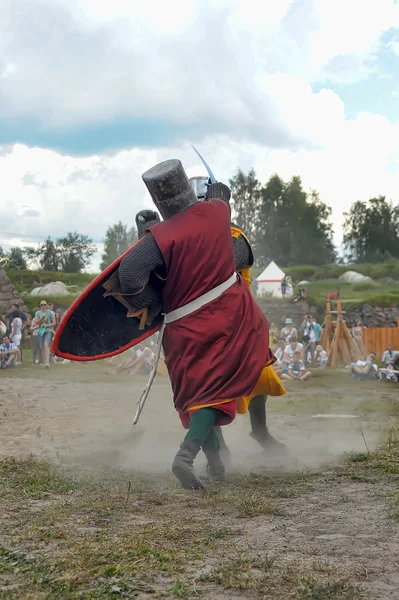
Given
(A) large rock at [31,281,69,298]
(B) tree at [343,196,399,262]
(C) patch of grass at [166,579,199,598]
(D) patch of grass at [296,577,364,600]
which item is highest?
(B) tree at [343,196,399,262]

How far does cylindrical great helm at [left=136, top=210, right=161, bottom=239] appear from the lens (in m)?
4.71

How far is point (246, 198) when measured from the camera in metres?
65.9

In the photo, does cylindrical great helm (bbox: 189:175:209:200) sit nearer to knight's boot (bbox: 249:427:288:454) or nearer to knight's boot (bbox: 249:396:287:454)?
knight's boot (bbox: 249:396:287:454)

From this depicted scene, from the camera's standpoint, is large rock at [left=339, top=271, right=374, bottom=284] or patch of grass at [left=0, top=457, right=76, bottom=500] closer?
patch of grass at [left=0, top=457, right=76, bottom=500]

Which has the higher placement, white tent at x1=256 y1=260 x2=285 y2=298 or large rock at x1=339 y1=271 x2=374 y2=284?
large rock at x1=339 y1=271 x2=374 y2=284

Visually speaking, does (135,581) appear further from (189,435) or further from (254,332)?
(254,332)

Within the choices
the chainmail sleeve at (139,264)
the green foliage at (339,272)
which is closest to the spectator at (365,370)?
the chainmail sleeve at (139,264)

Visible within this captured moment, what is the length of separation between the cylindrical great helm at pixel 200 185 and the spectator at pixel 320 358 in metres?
10.6

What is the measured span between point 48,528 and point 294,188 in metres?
64.2

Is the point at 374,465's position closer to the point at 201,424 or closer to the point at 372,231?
the point at 201,424

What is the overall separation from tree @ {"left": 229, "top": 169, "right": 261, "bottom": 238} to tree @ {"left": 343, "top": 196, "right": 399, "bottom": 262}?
26.6 ft

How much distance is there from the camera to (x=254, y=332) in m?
4.70

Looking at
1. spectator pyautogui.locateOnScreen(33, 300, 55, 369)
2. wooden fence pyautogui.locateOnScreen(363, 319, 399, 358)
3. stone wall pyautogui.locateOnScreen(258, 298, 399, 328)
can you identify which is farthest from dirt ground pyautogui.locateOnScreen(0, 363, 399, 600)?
stone wall pyautogui.locateOnScreen(258, 298, 399, 328)

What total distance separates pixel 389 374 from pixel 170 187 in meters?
9.03
